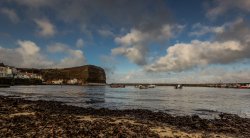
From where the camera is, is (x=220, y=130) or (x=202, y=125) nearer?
(x=220, y=130)

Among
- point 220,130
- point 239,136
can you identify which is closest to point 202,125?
point 220,130

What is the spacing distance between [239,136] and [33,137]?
17.3 meters

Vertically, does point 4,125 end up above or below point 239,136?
above

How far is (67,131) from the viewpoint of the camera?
17312 millimetres

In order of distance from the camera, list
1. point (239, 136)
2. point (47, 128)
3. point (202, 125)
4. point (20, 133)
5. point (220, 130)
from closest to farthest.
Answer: point (20, 133)
point (47, 128)
point (239, 136)
point (220, 130)
point (202, 125)

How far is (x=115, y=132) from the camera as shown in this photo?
1827 centimetres

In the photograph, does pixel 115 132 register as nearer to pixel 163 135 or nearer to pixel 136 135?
pixel 136 135

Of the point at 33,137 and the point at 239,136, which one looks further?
the point at 239,136

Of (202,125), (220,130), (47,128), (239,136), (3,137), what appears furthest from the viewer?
(202,125)

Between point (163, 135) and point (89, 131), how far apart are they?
5514 mm

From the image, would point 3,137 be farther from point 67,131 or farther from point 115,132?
point 115,132

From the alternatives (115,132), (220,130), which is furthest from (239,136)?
(115,132)

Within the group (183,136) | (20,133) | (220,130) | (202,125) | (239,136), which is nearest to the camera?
(20,133)

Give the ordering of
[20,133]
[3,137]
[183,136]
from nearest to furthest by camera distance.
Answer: [3,137] < [20,133] < [183,136]
